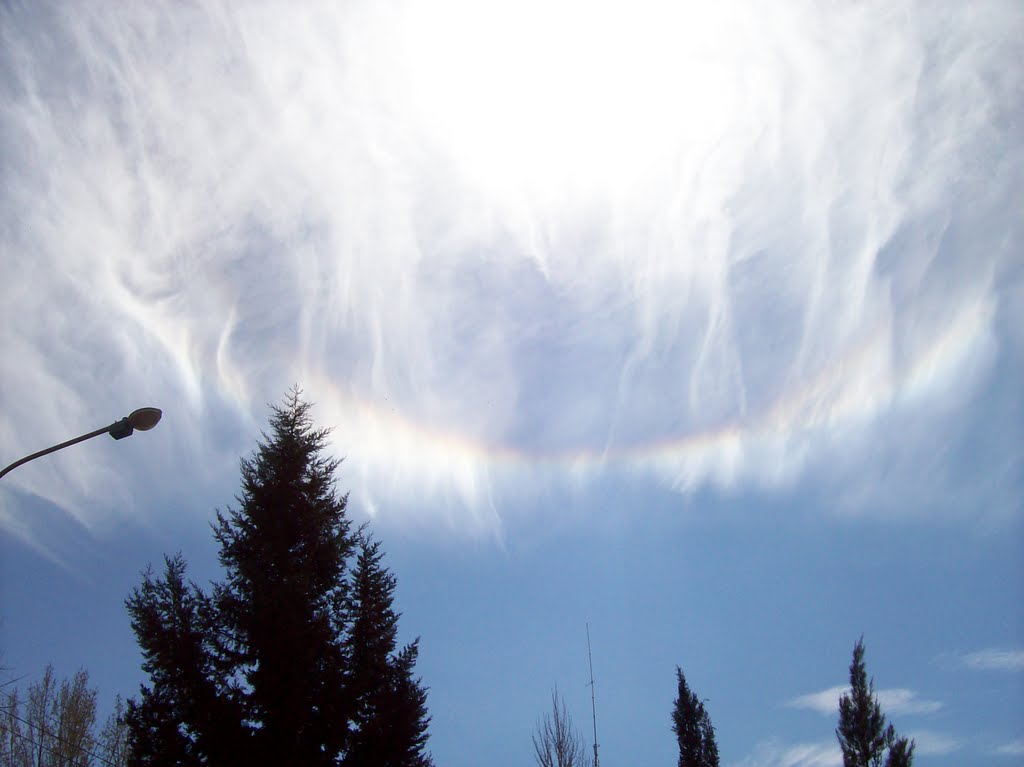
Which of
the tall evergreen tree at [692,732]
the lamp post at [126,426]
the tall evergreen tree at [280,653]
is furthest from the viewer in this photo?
the tall evergreen tree at [692,732]

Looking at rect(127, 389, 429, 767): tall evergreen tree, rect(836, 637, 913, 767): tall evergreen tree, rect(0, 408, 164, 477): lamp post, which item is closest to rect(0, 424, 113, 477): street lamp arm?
rect(0, 408, 164, 477): lamp post

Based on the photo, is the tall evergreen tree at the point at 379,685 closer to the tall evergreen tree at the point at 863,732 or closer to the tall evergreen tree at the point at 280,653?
the tall evergreen tree at the point at 280,653

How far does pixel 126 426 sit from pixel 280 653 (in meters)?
7.58

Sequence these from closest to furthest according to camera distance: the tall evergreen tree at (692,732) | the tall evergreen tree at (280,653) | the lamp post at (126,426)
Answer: the lamp post at (126,426) → the tall evergreen tree at (280,653) → the tall evergreen tree at (692,732)

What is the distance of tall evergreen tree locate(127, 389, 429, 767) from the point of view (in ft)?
47.4

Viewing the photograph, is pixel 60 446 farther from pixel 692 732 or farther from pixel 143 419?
pixel 692 732

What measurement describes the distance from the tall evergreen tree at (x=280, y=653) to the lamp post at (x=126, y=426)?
6.66 meters

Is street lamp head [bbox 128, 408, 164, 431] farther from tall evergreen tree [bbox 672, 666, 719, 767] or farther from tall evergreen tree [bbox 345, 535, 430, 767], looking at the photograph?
tall evergreen tree [bbox 672, 666, 719, 767]

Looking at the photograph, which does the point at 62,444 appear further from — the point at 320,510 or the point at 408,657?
the point at 408,657

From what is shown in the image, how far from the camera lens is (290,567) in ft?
54.0

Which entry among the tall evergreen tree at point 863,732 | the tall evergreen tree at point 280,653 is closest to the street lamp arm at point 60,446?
the tall evergreen tree at point 280,653

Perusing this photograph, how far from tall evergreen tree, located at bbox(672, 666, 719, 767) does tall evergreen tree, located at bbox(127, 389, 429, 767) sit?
27436 millimetres

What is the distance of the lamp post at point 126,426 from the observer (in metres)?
9.46

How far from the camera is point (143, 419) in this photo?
9.50 meters
